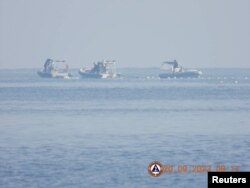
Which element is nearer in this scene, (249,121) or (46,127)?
(46,127)

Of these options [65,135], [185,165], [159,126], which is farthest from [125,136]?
[185,165]

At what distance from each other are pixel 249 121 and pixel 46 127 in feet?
48.3

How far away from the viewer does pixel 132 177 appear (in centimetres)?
4009

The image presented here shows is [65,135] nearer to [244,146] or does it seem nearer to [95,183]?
[244,146]

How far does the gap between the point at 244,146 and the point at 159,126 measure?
15.0 meters

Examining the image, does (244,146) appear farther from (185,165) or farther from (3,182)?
(3,182)

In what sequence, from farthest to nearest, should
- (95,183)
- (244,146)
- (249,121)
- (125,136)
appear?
(249,121)
(125,136)
(244,146)
(95,183)

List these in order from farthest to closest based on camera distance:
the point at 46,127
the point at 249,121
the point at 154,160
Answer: the point at 249,121 → the point at 46,127 → the point at 154,160

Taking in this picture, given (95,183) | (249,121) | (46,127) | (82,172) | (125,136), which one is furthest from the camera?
(249,121)

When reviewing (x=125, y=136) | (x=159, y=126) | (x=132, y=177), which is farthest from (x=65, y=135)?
(x=132, y=177)

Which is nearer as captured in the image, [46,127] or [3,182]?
[3,182]

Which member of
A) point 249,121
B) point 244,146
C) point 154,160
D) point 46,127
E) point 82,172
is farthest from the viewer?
point 249,121

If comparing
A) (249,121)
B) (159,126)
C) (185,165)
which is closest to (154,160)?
(185,165)

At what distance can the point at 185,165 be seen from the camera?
4262 centimetres
